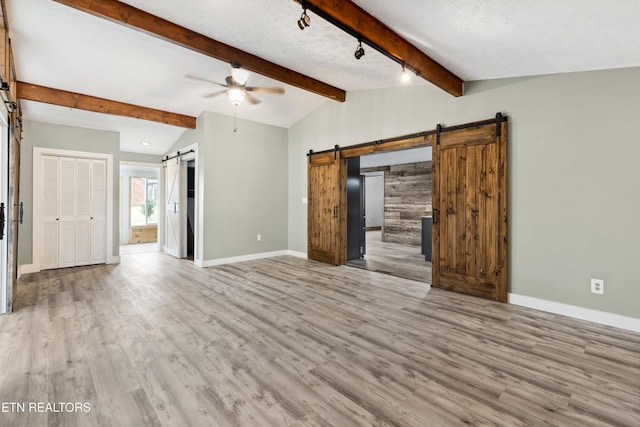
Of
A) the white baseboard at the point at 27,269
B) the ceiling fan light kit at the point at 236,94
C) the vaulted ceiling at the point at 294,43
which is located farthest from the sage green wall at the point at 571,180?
the white baseboard at the point at 27,269

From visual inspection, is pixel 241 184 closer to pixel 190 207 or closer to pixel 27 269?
pixel 190 207

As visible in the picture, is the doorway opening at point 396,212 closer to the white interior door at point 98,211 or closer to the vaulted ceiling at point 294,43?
the vaulted ceiling at point 294,43

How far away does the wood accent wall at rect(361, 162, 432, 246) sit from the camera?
8.41 m

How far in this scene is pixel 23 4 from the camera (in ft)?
9.32

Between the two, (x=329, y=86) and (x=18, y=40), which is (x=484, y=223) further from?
(x=18, y=40)

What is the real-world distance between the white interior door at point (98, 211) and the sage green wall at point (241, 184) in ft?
5.21

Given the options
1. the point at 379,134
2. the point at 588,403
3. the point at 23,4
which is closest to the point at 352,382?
the point at 588,403

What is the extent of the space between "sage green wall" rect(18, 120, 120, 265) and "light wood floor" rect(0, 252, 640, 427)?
1.73 m

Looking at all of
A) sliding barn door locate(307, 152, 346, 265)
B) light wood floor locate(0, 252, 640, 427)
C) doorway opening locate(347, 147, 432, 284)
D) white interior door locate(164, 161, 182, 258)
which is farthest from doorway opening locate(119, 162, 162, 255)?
doorway opening locate(347, 147, 432, 284)

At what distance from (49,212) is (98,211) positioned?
71 centimetres

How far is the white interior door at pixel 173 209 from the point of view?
6625 millimetres

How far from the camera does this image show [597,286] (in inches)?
122

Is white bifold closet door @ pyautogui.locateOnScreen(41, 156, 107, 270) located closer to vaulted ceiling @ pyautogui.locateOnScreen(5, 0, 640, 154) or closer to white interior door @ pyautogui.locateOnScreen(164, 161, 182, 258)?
vaulted ceiling @ pyautogui.locateOnScreen(5, 0, 640, 154)

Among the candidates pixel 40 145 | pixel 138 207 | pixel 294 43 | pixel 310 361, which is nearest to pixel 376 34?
pixel 294 43
